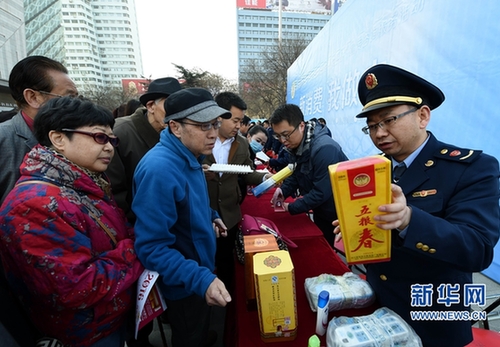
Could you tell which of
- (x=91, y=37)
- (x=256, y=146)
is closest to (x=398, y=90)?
(x=256, y=146)

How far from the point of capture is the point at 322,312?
3.26 feet

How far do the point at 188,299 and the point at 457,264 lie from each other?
1262 millimetres

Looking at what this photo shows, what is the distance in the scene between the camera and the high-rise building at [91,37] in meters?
42.6

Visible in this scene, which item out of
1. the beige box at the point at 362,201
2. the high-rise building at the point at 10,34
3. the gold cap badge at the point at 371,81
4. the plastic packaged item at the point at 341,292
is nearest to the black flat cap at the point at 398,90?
the gold cap badge at the point at 371,81

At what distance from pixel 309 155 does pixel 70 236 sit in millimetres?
1926

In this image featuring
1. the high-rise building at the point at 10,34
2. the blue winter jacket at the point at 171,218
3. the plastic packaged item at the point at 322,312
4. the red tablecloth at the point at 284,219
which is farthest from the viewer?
the high-rise building at the point at 10,34

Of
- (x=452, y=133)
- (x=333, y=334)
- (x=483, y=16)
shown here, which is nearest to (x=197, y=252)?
(x=333, y=334)

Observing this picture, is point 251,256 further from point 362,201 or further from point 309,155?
point 309,155

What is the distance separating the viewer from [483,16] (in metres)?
2.41

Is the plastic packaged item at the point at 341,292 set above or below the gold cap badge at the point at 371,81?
below

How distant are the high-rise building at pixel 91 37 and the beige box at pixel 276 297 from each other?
186ft

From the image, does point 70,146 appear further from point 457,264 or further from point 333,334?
point 457,264

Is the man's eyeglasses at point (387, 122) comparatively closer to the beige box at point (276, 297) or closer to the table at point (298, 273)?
the beige box at point (276, 297)

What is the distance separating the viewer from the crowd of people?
85 centimetres
